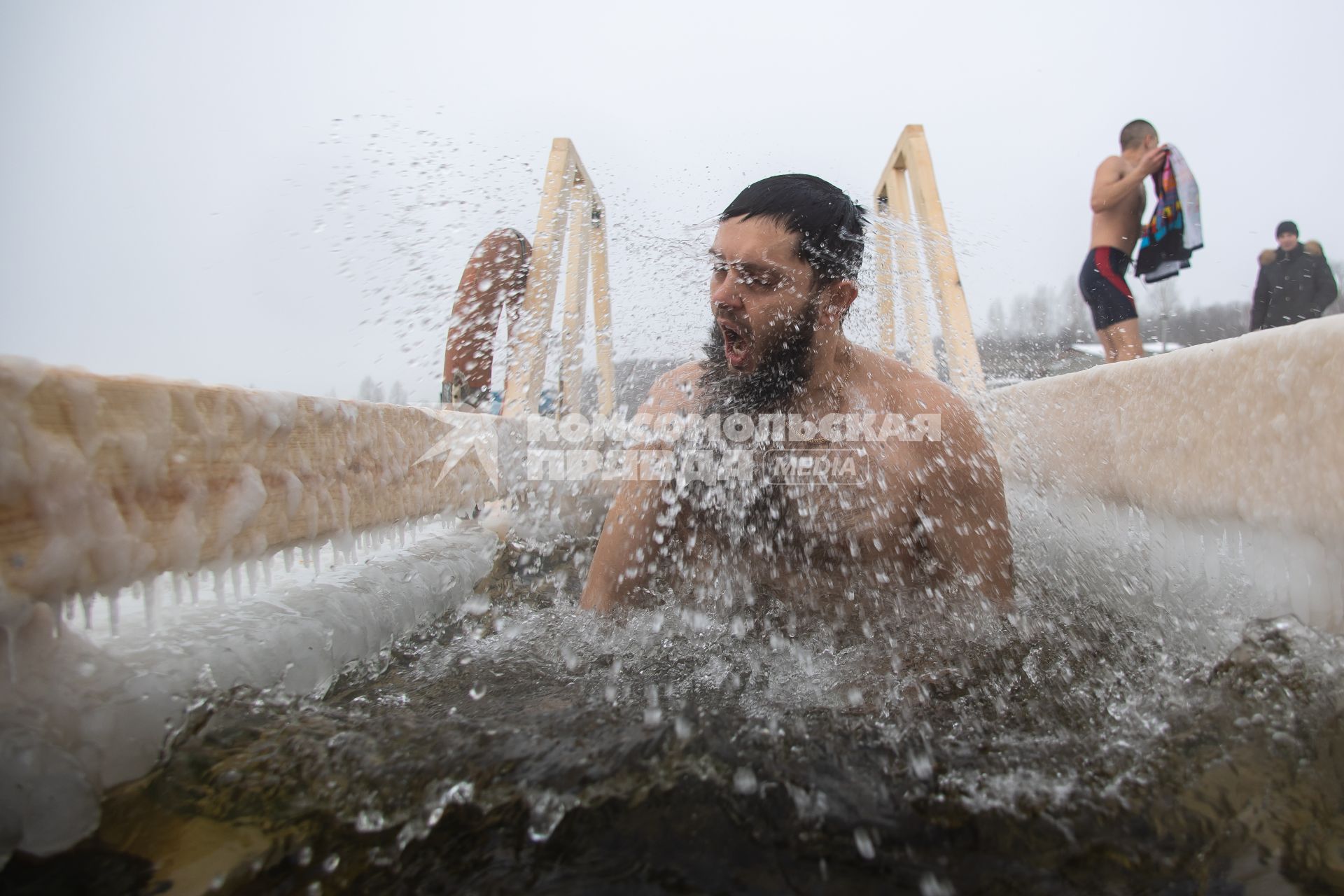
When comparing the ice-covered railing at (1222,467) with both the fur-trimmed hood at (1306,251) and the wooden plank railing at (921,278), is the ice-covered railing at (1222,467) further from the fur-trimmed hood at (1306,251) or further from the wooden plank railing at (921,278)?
the fur-trimmed hood at (1306,251)

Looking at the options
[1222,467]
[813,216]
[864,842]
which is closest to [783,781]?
[864,842]

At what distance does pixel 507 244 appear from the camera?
326 centimetres

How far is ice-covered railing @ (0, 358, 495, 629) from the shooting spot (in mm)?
527

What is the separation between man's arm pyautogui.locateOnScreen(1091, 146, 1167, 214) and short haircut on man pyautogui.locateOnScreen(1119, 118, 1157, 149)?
14 centimetres

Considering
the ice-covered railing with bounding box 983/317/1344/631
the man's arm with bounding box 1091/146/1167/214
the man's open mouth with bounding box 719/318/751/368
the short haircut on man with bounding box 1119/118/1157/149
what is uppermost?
the short haircut on man with bounding box 1119/118/1157/149

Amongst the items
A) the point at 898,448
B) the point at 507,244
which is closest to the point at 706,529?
the point at 898,448

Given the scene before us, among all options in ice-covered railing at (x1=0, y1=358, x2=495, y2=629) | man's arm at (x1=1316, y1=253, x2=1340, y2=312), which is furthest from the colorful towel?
ice-covered railing at (x1=0, y1=358, x2=495, y2=629)

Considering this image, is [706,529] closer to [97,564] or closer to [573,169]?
[97,564]

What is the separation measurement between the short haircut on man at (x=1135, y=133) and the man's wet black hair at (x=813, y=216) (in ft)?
9.94

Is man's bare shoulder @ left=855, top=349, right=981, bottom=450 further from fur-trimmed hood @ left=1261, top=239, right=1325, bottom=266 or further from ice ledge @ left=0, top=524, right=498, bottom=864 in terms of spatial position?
fur-trimmed hood @ left=1261, top=239, right=1325, bottom=266

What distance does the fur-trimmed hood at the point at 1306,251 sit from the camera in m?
Answer: 5.34

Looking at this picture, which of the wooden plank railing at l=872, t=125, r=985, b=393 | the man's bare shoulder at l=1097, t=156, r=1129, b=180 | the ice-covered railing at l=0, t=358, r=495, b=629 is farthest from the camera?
the man's bare shoulder at l=1097, t=156, r=1129, b=180

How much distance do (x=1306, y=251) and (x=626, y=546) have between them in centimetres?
665

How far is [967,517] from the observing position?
4.84ft
